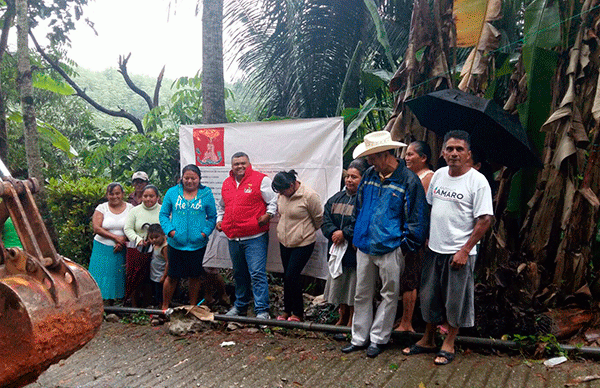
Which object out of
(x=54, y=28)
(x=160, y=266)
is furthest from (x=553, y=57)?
(x=54, y=28)

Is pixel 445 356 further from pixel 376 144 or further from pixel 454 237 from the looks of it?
pixel 376 144

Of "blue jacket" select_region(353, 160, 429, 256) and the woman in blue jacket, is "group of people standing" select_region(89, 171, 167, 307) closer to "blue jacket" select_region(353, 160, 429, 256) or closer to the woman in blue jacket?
the woman in blue jacket

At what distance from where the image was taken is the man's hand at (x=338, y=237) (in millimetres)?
5316

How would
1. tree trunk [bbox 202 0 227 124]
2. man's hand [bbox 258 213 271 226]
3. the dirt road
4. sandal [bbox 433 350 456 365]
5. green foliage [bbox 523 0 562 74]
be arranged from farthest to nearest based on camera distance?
tree trunk [bbox 202 0 227 124] → man's hand [bbox 258 213 271 226] → green foliage [bbox 523 0 562 74] → sandal [bbox 433 350 456 365] → the dirt road

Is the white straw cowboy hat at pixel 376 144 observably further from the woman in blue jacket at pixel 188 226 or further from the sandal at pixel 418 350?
the woman in blue jacket at pixel 188 226

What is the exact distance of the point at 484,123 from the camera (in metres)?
4.82

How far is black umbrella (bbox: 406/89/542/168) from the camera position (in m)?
4.64

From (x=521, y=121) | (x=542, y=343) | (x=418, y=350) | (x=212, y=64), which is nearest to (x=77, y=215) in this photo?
(x=212, y=64)

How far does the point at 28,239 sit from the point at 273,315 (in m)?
3.82

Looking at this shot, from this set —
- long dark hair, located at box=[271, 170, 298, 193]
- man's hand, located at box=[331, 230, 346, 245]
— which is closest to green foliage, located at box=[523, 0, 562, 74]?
man's hand, located at box=[331, 230, 346, 245]

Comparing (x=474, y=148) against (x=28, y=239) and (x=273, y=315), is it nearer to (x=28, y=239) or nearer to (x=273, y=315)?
(x=273, y=315)

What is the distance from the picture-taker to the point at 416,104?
516 cm

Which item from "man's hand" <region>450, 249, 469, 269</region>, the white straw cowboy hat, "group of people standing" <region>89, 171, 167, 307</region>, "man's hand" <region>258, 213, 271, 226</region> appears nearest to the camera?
"man's hand" <region>450, 249, 469, 269</region>

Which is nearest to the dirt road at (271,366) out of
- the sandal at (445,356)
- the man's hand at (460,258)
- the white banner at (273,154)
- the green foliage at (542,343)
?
the sandal at (445,356)
